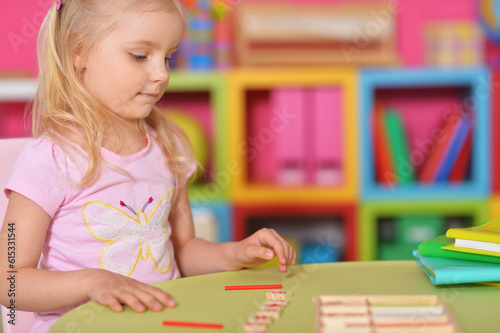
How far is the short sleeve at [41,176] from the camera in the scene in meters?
1.00

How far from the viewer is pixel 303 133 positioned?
246 cm

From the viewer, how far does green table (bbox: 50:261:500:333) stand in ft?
2.47

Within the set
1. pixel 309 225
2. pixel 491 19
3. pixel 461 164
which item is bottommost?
pixel 309 225

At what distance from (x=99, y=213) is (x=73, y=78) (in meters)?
→ 0.24

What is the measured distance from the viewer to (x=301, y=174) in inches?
97.3

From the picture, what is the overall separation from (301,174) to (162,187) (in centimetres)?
132

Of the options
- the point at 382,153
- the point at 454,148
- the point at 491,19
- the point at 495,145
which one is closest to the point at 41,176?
the point at 382,153

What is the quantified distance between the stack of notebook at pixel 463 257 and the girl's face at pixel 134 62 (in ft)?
1.68

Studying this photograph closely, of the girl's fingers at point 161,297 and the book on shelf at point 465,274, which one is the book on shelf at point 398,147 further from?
the girl's fingers at point 161,297

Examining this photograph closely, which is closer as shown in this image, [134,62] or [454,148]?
[134,62]

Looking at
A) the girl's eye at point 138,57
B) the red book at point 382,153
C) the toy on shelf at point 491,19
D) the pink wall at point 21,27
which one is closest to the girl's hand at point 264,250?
the girl's eye at point 138,57

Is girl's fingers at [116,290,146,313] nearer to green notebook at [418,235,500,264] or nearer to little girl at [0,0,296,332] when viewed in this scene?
little girl at [0,0,296,332]

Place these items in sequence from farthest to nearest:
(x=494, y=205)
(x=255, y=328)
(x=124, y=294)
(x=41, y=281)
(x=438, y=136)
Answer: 1. (x=438, y=136)
2. (x=494, y=205)
3. (x=41, y=281)
4. (x=124, y=294)
5. (x=255, y=328)

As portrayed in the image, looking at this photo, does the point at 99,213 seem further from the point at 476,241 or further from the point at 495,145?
the point at 495,145
